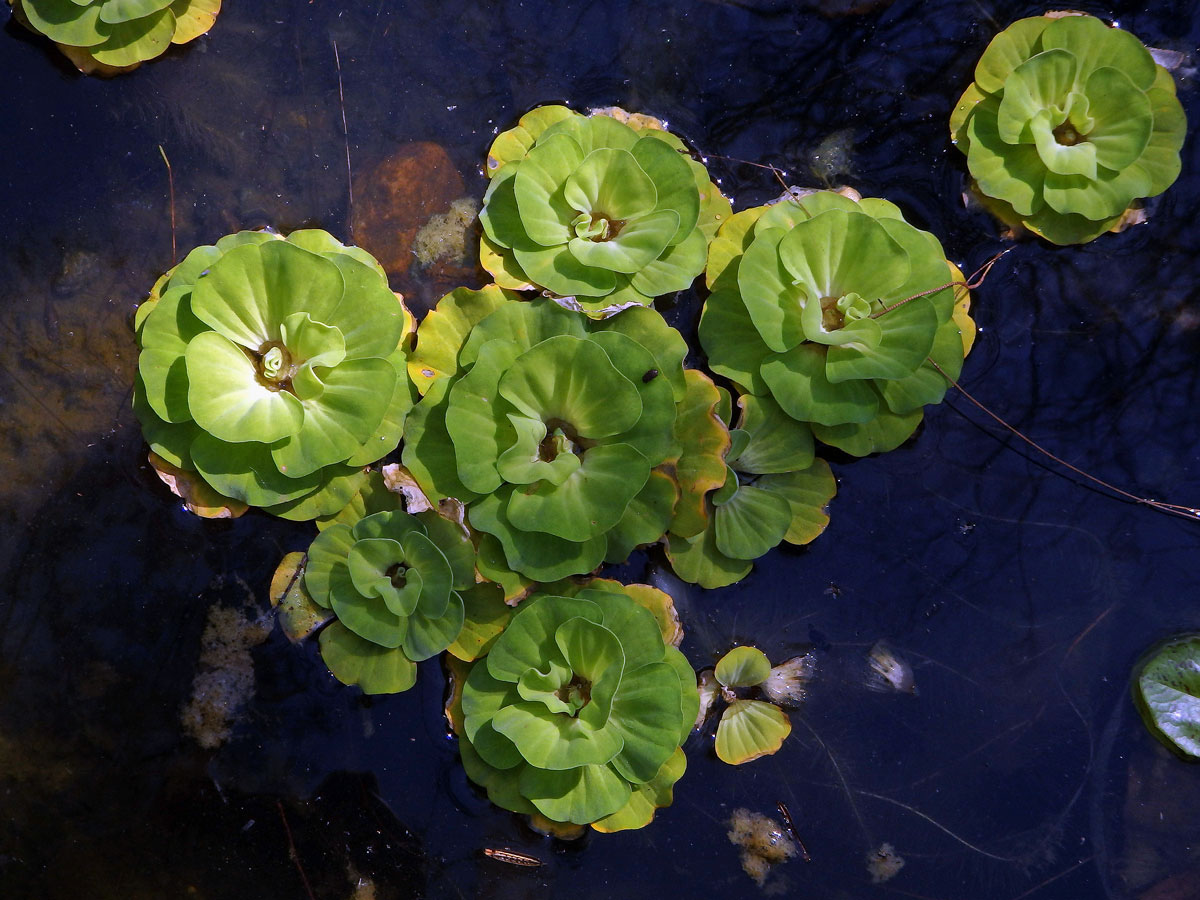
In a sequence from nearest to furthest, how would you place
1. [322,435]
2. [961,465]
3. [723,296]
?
[322,435] → [723,296] → [961,465]

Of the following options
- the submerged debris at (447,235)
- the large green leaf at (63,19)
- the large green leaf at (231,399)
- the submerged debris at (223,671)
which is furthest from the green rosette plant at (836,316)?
the large green leaf at (63,19)

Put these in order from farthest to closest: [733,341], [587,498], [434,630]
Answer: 1. [733,341]
2. [434,630]
3. [587,498]

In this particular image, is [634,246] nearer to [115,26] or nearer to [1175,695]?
[115,26]

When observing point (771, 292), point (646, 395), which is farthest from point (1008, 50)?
point (646, 395)

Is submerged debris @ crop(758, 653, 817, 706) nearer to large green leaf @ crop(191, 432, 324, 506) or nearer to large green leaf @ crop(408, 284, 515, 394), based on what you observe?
large green leaf @ crop(408, 284, 515, 394)

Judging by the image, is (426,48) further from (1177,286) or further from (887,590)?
(1177,286)

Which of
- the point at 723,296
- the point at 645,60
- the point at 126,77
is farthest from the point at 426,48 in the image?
the point at 723,296

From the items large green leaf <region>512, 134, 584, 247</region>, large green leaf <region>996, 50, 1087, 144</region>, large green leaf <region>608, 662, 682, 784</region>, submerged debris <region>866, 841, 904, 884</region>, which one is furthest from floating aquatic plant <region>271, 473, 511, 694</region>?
large green leaf <region>996, 50, 1087, 144</region>
